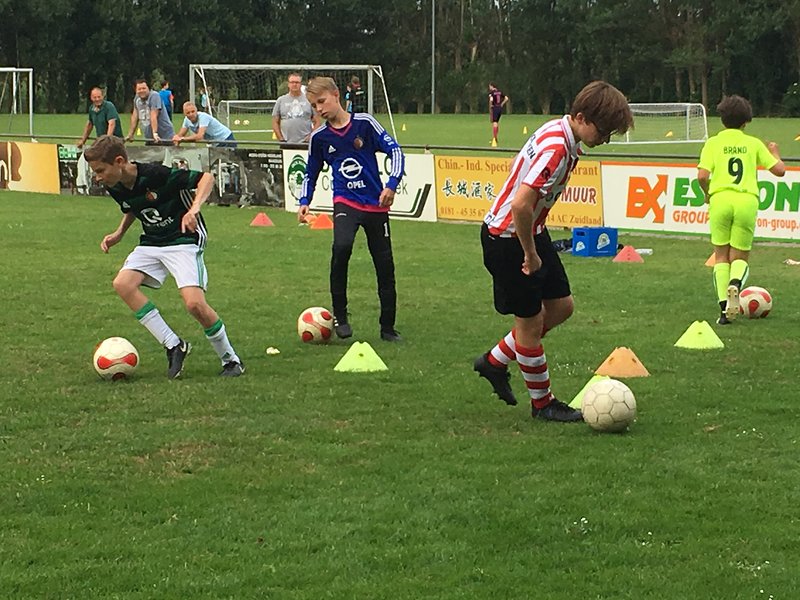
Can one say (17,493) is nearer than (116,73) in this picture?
Yes

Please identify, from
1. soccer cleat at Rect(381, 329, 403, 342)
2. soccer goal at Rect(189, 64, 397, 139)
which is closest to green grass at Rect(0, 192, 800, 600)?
soccer cleat at Rect(381, 329, 403, 342)

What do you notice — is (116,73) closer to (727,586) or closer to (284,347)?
(284,347)

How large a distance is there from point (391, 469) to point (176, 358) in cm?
257

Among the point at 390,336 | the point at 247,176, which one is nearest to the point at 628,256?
the point at 390,336

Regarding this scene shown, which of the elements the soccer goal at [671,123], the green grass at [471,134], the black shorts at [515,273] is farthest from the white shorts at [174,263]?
the soccer goal at [671,123]

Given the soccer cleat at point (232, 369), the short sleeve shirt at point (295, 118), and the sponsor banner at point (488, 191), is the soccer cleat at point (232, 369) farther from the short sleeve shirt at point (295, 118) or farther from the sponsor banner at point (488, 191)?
the short sleeve shirt at point (295, 118)

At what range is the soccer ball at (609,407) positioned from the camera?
6098 mm

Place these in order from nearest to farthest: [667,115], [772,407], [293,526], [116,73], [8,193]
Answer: [293,526], [772,407], [8,193], [667,115], [116,73]

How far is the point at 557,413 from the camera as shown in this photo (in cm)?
644

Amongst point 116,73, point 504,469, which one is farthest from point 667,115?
point 116,73

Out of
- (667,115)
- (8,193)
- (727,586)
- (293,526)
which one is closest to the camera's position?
(727,586)

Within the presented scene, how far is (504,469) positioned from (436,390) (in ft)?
5.86

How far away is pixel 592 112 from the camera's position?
18.4ft

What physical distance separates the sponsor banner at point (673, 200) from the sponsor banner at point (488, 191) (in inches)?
9.2
